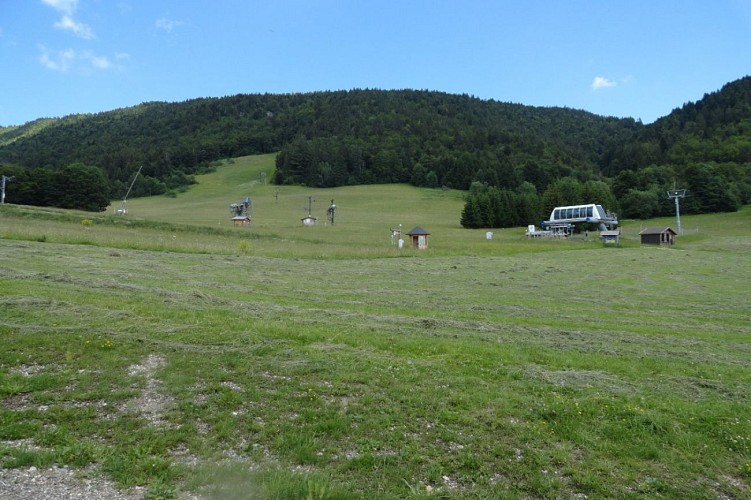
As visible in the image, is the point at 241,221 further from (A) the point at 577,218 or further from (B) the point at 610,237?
(A) the point at 577,218

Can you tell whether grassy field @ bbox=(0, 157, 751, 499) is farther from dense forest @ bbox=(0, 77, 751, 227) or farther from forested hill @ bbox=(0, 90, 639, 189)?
forested hill @ bbox=(0, 90, 639, 189)

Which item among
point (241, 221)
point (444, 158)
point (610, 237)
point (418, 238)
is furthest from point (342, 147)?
point (418, 238)

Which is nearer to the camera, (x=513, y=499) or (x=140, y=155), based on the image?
(x=513, y=499)

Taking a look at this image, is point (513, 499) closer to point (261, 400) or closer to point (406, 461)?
point (406, 461)

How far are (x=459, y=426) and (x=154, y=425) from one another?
14.0ft

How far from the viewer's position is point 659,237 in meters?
61.9

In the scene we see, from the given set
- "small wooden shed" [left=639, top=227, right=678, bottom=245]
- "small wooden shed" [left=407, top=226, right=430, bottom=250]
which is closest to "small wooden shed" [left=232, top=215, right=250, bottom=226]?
"small wooden shed" [left=407, top=226, right=430, bottom=250]

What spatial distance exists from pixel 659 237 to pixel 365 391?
65.1 meters

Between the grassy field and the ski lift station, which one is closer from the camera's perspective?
the grassy field

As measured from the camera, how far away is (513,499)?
218 inches

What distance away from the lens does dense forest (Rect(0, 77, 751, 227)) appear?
98.9m

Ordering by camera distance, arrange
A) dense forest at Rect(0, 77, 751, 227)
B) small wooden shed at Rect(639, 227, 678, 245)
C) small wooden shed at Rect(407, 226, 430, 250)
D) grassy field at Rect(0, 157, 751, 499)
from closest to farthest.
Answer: grassy field at Rect(0, 157, 751, 499) → small wooden shed at Rect(407, 226, 430, 250) → small wooden shed at Rect(639, 227, 678, 245) → dense forest at Rect(0, 77, 751, 227)

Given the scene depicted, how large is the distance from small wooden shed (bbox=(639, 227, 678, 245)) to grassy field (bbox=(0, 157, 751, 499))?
46.1 metres

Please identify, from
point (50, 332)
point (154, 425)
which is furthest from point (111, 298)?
point (154, 425)
